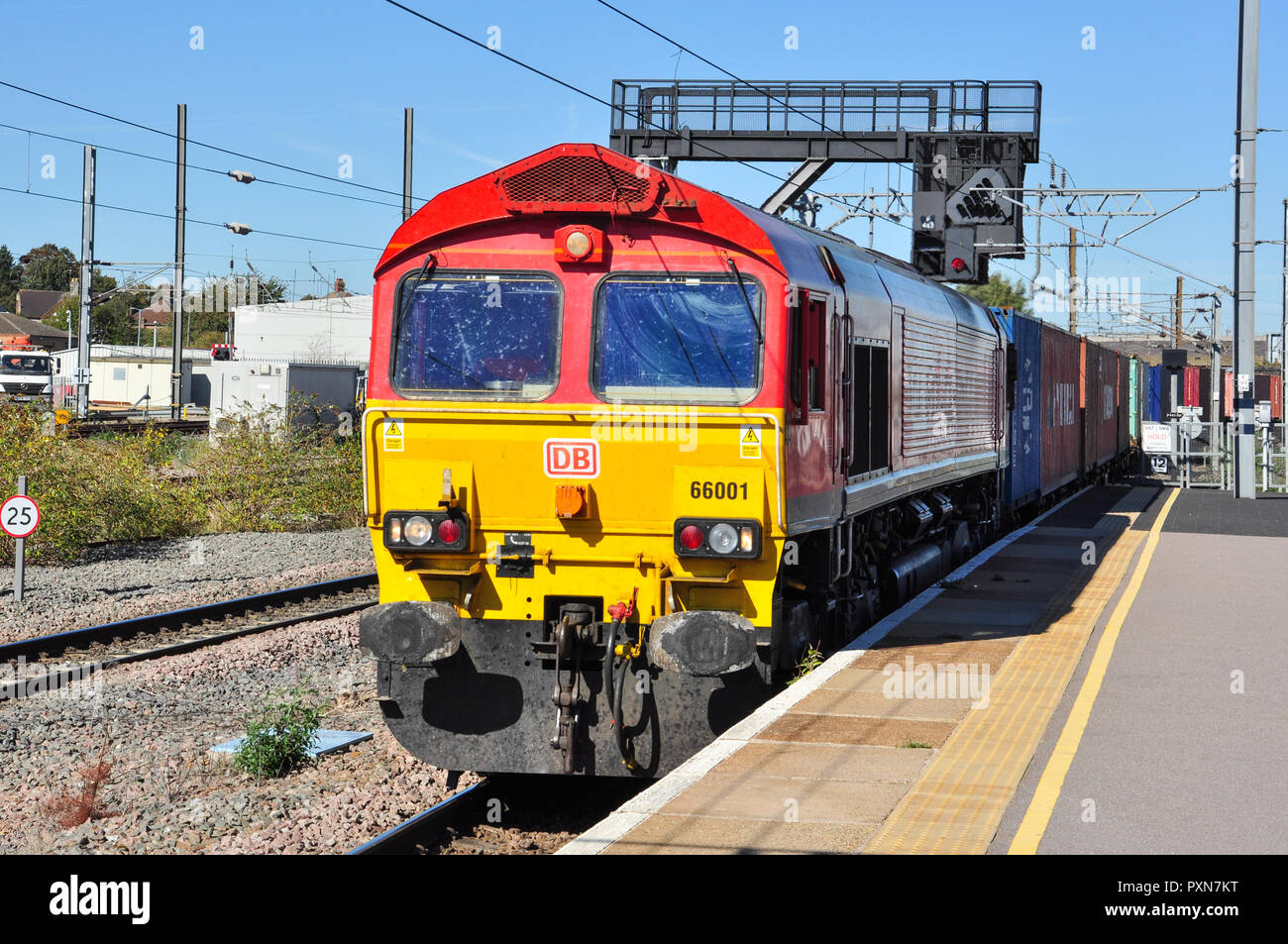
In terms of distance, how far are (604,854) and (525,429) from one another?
10.1 ft

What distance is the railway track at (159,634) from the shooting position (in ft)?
38.8

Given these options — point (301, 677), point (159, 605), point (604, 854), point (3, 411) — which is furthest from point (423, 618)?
point (3, 411)

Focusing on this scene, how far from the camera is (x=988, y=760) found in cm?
726

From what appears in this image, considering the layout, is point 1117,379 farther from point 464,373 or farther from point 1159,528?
point 464,373

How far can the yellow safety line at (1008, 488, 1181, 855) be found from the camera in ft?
19.8

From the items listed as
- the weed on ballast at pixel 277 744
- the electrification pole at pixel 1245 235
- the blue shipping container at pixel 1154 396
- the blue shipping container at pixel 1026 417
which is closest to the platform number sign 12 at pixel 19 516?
the weed on ballast at pixel 277 744

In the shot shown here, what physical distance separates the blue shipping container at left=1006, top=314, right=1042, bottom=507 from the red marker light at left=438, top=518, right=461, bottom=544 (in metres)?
13.5

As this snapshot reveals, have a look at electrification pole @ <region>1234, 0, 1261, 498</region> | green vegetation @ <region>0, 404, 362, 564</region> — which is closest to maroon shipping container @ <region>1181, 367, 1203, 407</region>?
electrification pole @ <region>1234, 0, 1261, 498</region>

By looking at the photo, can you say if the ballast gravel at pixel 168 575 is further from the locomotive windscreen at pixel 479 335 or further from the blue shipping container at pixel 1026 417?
the blue shipping container at pixel 1026 417

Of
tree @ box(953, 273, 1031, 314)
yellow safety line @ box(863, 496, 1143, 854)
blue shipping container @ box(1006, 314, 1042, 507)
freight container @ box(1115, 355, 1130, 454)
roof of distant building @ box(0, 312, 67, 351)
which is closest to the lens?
yellow safety line @ box(863, 496, 1143, 854)

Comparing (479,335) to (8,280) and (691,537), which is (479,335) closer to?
(691,537)

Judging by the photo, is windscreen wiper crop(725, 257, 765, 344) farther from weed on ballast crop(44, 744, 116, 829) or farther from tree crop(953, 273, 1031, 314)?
tree crop(953, 273, 1031, 314)

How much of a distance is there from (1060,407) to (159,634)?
1810 cm

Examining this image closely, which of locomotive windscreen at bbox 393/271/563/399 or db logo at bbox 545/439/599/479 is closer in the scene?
db logo at bbox 545/439/599/479
